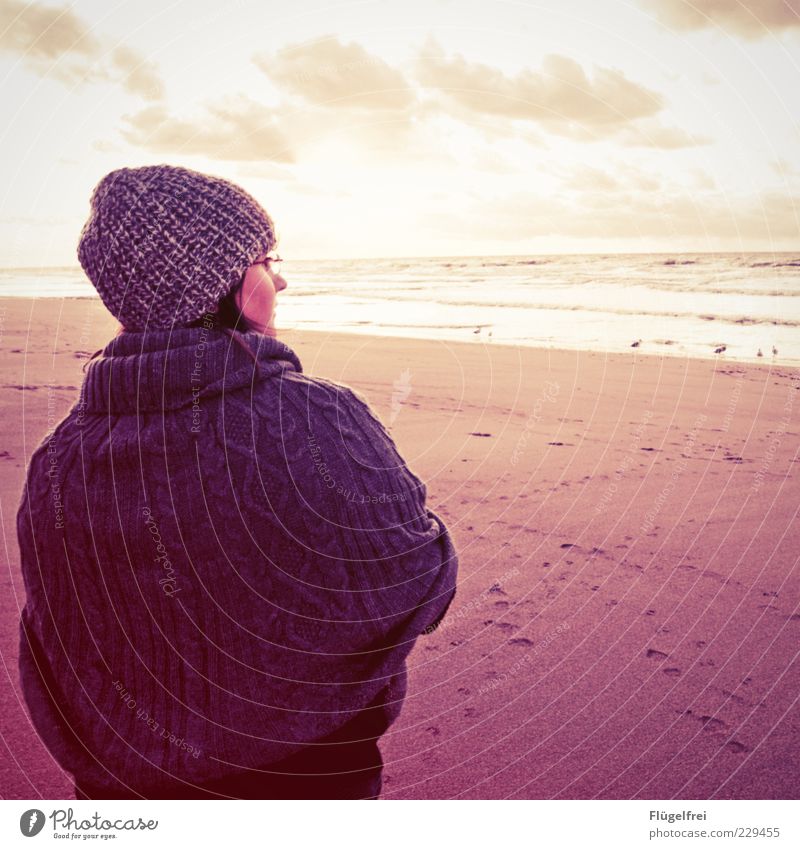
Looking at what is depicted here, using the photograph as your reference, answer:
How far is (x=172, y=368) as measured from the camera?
1.29 meters

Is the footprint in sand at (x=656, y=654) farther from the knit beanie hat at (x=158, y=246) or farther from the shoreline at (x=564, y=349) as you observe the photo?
the shoreline at (x=564, y=349)

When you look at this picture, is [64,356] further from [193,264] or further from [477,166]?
[193,264]

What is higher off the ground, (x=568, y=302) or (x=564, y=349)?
(x=568, y=302)

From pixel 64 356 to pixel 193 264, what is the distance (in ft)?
29.8

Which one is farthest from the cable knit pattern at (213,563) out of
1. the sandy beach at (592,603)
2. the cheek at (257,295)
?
the sandy beach at (592,603)

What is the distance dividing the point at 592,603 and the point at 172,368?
2748 mm

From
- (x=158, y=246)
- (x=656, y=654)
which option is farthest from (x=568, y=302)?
(x=158, y=246)

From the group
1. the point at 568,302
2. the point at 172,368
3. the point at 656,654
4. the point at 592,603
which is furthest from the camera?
the point at 568,302

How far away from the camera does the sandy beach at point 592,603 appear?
2506 millimetres

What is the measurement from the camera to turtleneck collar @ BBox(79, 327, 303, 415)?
129cm

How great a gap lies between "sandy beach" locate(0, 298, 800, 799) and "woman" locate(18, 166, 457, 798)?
1.10 m
